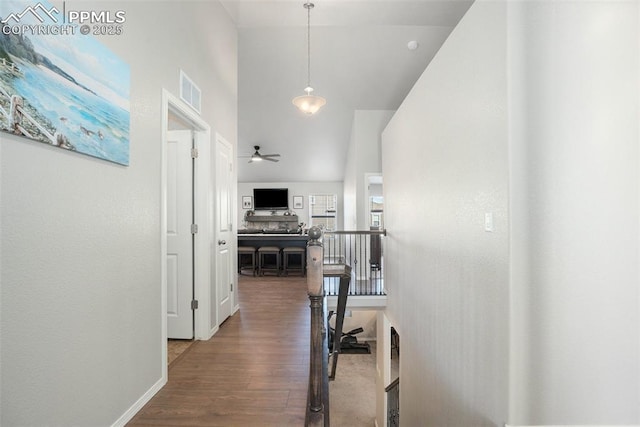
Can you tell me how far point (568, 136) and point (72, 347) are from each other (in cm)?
278

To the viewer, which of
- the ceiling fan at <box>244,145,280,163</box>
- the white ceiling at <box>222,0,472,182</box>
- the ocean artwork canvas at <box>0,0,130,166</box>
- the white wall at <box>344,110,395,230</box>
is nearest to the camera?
the ocean artwork canvas at <box>0,0,130,166</box>

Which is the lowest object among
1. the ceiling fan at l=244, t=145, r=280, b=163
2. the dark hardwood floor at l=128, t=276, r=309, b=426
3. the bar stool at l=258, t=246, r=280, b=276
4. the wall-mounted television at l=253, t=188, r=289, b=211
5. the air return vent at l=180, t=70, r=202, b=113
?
the dark hardwood floor at l=128, t=276, r=309, b=426

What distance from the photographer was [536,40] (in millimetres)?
1640

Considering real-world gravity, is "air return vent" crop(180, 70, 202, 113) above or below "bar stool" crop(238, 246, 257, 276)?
above

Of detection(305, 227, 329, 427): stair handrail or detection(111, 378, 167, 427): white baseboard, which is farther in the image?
detection(111, 378, 167, 427): white baseboard

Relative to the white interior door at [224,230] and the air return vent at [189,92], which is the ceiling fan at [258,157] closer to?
the white interior door at [224,230]

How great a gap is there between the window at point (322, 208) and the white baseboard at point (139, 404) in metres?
7.73

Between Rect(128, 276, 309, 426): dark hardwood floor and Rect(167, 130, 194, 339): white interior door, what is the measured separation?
35 centimetres

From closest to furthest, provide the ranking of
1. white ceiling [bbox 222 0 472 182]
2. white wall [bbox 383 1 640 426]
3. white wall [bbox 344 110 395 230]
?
1. white wall [bbox 383 1 640 426]
2. white ceiling [bbox 222 0 472 182]
3. white wall [bbox 344 110 395 230]

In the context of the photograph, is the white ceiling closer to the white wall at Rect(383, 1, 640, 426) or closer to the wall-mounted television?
the wall-mounted television

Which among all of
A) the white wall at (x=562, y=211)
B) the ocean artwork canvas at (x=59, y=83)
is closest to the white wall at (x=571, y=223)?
the white wall at (x=562, y=211)

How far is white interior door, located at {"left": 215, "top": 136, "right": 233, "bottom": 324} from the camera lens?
3477 mm

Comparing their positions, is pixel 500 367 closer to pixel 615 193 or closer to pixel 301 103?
pixel 615 193

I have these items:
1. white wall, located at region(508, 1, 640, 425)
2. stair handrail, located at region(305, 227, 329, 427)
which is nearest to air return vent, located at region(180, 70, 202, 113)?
stair handrail, located at region(305, 227, 329, 427)
